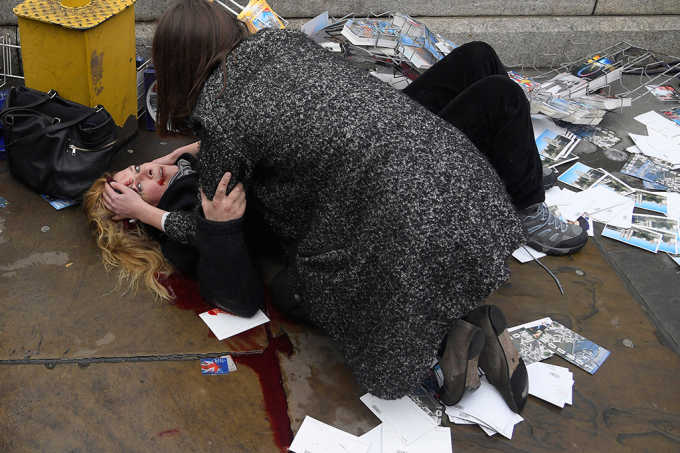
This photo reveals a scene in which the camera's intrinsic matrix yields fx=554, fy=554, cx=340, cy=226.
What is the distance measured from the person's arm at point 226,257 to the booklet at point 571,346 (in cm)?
116

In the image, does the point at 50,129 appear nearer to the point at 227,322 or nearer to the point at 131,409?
the point at 227,322

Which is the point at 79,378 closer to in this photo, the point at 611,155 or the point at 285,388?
the point at 285,388

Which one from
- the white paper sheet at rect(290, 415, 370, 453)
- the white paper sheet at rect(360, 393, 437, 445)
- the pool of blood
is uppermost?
the white paper sheet at rect(360, 393, 437, 445)

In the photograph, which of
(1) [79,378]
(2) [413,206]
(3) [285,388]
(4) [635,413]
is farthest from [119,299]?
(4) [635,413]

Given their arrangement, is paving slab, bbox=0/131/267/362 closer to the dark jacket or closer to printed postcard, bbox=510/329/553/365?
the dark jacket

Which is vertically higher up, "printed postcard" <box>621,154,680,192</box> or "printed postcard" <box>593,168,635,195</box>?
"printed postcard" <box>621,154,680,192</box>

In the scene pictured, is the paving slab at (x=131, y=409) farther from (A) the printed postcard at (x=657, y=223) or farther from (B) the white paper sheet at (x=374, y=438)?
(A) the printed postcard at (x=657, y=223)

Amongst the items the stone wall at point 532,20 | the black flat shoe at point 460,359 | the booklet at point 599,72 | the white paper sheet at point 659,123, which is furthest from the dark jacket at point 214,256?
the white paper sheet at point 659,123

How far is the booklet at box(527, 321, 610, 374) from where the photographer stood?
217 centimetres

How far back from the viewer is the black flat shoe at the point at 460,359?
72.7 inches

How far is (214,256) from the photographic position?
78.0 inches

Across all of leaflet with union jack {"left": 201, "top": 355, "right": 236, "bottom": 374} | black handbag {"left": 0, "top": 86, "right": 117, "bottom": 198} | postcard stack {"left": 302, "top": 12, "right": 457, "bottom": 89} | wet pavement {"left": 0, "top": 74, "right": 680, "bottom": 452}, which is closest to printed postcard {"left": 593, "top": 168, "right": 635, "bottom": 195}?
wet pavement {"left": 0, "top": 74, "right": 680, "bottom": 452}

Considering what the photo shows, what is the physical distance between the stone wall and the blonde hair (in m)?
1.78

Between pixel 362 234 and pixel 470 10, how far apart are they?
126 inches
